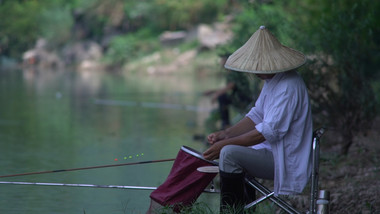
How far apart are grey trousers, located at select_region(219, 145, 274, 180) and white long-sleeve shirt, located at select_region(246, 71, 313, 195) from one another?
10 centimetres

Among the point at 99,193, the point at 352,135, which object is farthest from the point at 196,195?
the point at 352,135

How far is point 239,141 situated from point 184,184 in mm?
448

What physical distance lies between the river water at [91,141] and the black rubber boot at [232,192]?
651mm

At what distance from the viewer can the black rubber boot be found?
384 centimetres

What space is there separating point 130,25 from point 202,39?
12046 millimetres

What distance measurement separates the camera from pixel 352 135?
269 inches

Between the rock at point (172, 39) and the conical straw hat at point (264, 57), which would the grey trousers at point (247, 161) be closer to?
the conical straw hat at point (264, 57)

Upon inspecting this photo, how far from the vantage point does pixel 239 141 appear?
388cm

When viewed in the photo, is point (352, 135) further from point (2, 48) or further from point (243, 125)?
point (2, 48)

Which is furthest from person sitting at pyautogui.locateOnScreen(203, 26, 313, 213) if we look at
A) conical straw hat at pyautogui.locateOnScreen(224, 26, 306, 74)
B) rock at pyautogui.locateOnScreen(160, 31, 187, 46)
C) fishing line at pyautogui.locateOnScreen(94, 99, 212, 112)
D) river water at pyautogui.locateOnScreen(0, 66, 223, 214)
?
rock at pyautogui.locateOnScreen(160, 31, 187, 46)

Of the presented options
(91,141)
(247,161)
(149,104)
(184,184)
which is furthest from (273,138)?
(149,104)

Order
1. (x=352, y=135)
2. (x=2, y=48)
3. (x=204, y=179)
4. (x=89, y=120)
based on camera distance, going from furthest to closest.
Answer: (x=2, y=48)
(x=89, y=120)
(x=352, y=135)
(x=204, y=179)

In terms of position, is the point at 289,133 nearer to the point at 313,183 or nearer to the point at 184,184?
the point at 313,183

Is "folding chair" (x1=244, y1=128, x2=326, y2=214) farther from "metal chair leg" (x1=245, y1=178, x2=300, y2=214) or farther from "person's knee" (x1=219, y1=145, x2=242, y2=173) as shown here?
"person's knee" (x1=219, y1=145, x2=242, y2=173)
